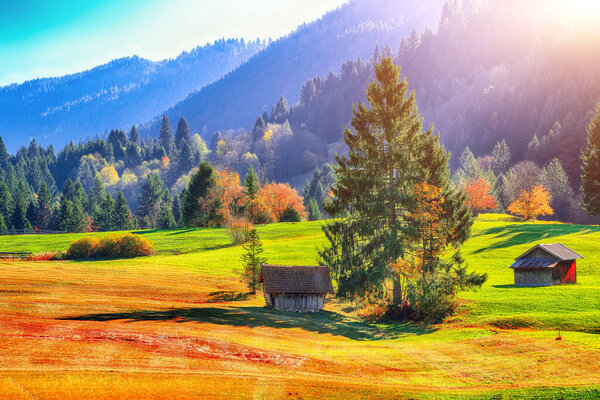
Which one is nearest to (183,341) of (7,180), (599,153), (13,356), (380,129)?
(13,356)

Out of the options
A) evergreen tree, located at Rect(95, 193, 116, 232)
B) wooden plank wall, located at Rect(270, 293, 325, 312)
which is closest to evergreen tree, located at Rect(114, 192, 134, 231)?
evergreen tree, located at Rect(95, 193, 116, 232)

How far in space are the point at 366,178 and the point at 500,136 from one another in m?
177

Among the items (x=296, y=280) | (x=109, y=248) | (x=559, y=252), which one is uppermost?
(x=109, y=248)

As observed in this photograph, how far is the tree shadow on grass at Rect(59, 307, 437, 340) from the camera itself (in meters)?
30.5

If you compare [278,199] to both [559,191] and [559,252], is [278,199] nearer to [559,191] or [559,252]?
[559,191]

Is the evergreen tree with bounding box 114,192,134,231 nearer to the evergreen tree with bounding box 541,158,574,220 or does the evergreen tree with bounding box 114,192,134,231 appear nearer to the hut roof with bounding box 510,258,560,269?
the hut roof with bounding box 510,258,560,269

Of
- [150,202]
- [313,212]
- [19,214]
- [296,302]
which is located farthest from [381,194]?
[19,214]

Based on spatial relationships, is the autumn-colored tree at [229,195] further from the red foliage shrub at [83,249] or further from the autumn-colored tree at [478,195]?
the autumn-colored tree at [478,195]

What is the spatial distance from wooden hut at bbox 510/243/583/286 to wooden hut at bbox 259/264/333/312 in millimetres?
23009

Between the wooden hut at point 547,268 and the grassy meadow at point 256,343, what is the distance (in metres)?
1.76

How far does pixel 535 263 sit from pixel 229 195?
219ft

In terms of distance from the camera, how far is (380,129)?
40.8 m

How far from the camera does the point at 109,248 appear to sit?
67062 millimetres

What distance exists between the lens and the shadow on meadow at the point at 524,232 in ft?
221
